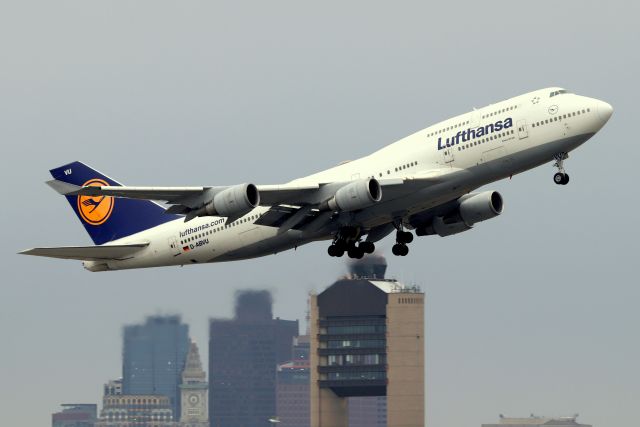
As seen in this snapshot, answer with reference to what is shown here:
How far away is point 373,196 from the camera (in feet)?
209

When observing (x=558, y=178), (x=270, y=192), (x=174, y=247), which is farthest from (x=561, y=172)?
(x=174, y=247)

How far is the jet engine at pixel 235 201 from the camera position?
62812 mm

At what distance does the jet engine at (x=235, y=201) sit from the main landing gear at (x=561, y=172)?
44.1ft

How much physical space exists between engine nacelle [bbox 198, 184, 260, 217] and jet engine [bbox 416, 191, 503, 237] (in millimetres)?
11657

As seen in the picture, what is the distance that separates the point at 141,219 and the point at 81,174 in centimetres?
480

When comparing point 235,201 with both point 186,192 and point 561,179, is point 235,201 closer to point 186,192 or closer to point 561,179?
point 186,192

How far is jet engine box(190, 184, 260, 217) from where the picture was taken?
62812 millimetres

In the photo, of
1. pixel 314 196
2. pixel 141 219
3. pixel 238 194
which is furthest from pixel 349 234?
pixel 141 219

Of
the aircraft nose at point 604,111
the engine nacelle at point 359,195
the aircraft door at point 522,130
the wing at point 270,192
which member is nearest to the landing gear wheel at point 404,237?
the wing at point 270,192

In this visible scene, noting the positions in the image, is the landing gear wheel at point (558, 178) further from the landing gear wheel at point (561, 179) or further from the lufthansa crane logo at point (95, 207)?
the lufthansa crane logo at point (95, 207)

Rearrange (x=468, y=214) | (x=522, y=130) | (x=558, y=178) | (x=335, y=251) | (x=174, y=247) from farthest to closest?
(x=174, y=247) < (x=468, y=214) < (x=335, y=251) < (x=558, y=178) < (x=522, y=130)

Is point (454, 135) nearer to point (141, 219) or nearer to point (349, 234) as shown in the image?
point (349, 234)

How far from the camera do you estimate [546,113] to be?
63.0 metres

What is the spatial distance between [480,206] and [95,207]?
21475 millimetres
